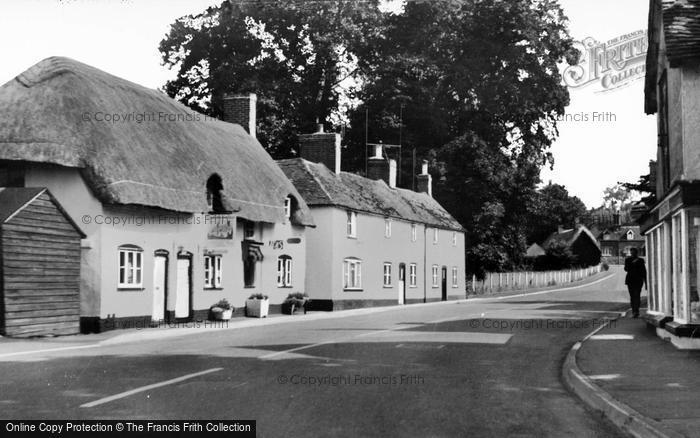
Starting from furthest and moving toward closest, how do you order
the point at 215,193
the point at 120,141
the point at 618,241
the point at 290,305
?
the point at 618,241, the point at 290,305, the point at 215,193, the point at 120,141

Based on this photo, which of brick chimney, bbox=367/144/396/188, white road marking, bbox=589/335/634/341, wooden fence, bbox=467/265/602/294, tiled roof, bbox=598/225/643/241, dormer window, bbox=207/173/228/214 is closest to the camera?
white road marking, bbox=589/335/634/341

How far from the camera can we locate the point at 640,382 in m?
10.7

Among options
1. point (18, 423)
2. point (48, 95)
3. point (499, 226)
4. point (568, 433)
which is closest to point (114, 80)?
point (48, 95)

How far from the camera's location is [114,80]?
88.1 feet

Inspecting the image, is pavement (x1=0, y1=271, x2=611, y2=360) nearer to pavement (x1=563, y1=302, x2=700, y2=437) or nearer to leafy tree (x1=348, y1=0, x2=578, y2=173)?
pavement (x1=563, y1=302, x2=700, y2=437)

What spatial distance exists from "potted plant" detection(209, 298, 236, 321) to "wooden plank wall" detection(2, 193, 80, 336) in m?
5.95

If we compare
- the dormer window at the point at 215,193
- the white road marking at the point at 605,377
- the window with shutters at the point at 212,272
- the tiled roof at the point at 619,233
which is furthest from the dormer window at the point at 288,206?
the tiled roof at the point at 619,233

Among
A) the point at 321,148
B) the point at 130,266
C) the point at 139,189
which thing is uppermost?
the point at 321,148

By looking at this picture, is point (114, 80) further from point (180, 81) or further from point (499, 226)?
point (499, 226)

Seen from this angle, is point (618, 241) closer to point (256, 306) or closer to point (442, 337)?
point (256, 306)

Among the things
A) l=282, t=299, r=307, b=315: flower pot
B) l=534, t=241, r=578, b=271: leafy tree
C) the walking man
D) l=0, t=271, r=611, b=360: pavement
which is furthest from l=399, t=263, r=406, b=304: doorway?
l=534, t=241, r=578, b=271: leafy tree

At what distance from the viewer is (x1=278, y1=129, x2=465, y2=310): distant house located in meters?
37.8

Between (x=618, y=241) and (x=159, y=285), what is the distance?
437 feet

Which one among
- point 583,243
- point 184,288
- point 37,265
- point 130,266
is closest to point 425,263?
point 184,288
